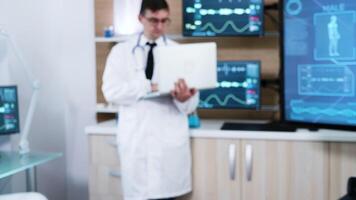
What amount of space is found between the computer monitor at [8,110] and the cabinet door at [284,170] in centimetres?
123

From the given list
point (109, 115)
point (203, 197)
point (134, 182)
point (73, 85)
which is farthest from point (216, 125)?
point (73, 85)

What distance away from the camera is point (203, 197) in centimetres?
260

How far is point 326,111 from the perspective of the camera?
1.91m

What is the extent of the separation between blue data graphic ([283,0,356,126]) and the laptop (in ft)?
1.38

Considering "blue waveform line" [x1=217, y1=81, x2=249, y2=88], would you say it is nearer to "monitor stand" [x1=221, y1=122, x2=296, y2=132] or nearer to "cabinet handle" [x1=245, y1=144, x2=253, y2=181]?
"monitor stand" [x1=221, y1=122, x2=296, y2=132]

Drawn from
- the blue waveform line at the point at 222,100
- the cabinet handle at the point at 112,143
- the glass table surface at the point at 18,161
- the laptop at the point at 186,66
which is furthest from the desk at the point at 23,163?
the blue waveform line at the point at 222,100

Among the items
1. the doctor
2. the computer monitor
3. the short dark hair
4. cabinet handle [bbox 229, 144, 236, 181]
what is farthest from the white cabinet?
the computer monitor

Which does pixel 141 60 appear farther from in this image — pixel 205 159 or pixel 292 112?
pixel 292 112

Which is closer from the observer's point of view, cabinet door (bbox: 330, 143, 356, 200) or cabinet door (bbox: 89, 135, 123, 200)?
cabinet door (bbox: 330, 143, 356, 200)

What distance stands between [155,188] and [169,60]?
2.14 feet

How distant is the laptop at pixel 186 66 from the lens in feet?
7.41

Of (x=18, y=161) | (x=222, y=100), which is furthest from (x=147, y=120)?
(x=18, y=161)

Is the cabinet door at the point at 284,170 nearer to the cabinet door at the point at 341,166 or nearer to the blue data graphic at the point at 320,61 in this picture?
the cabinet door at the point at 341,166

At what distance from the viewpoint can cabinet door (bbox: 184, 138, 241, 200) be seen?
252 cm
